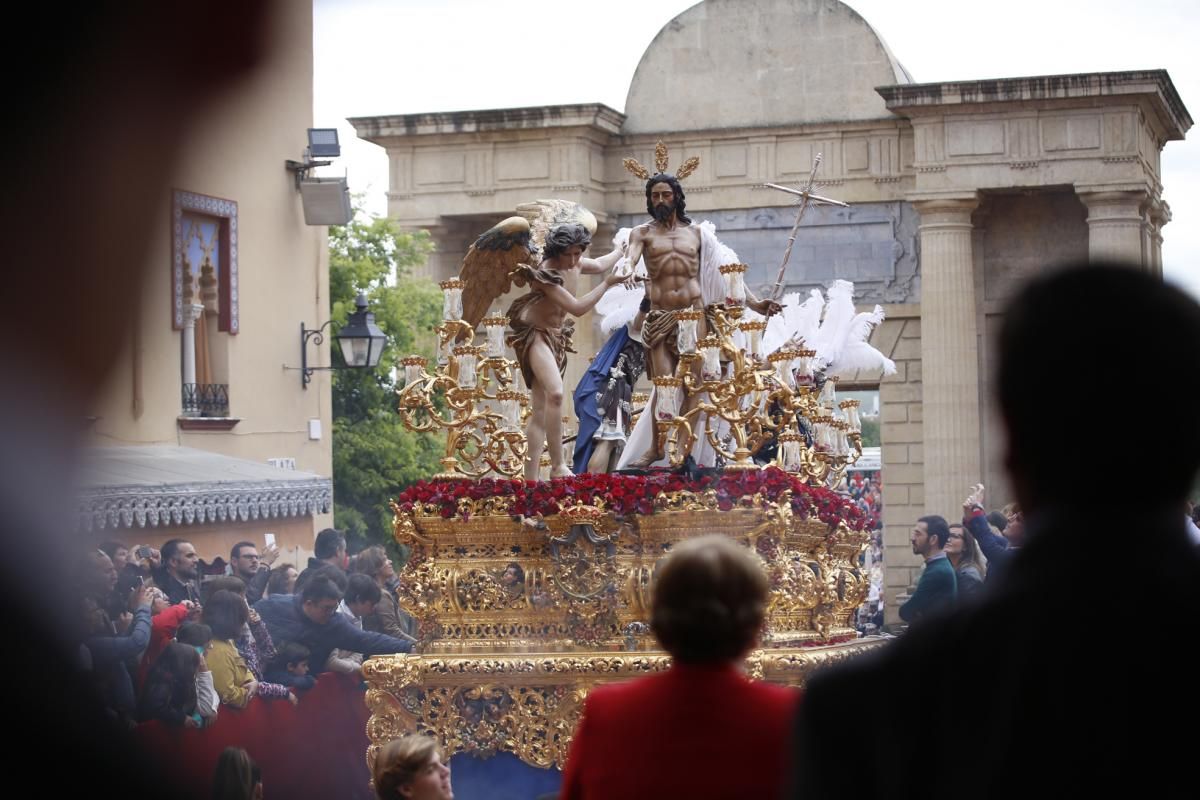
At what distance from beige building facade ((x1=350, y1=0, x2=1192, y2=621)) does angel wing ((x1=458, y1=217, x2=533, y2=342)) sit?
42.5 ft

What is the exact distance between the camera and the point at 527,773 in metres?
8.93

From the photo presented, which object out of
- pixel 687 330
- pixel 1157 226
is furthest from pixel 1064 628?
pixel 1157 226

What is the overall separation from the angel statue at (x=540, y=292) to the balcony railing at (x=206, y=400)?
23.4 feet

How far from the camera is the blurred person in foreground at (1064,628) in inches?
87.9

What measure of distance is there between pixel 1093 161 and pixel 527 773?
56.9 ft

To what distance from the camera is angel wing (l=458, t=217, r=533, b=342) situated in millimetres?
9969

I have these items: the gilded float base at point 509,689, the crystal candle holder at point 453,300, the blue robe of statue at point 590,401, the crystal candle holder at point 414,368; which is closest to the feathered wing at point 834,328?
the blue robe of statue at point 590,401

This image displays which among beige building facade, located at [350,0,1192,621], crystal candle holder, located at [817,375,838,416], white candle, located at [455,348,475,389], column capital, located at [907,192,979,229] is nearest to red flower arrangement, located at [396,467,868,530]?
white candle, located at [455,348,475,389]

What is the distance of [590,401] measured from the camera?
10.6m

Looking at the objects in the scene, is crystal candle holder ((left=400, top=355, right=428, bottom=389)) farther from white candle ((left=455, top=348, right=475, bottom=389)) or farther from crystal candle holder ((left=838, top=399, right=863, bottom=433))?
crystal candle holder ((left=838, top=399, right=863, bottom=433))

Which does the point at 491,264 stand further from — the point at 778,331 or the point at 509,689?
the point at 778,331

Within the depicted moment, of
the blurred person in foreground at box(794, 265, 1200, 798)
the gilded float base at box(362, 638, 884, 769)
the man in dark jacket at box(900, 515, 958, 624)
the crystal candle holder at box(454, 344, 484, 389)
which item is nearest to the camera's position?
the blurred person in foreground at box(794, 265, 1200, 798)

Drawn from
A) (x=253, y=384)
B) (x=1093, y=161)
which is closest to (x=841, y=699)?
(x=253, y=384)

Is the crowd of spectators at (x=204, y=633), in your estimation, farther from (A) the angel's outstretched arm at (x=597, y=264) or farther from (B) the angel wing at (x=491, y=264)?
(A) the angel's outstretched arm at (x=597, y=264)
